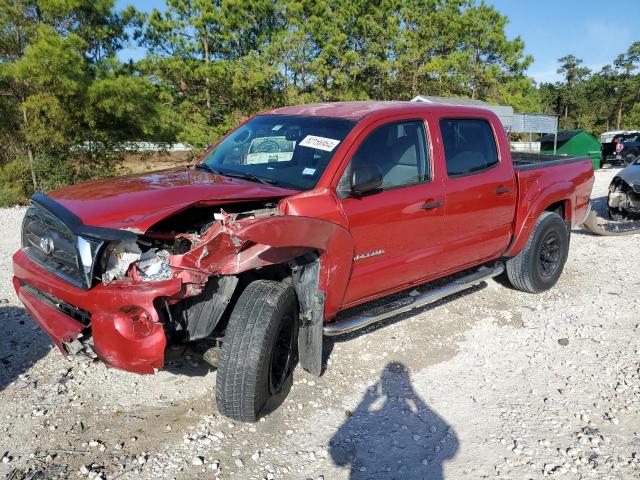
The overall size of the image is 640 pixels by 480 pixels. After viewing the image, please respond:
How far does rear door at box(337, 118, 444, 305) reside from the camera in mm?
3658

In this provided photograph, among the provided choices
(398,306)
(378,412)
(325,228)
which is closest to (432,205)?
(398,306)

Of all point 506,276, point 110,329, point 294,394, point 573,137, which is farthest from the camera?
point 573,137

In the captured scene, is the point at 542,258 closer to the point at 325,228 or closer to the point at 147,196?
the point at 325,228

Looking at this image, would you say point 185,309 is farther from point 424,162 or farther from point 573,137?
point 573,137

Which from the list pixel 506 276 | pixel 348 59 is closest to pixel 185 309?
pixel 506 276

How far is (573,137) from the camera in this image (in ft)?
81.7

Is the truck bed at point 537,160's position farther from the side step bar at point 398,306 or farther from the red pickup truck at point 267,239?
the side step bar at point 398,306

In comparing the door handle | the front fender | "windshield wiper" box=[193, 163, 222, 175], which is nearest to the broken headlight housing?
"windshield wiper" box=[193, 163, 222, 175]

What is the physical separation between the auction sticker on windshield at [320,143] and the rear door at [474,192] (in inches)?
41.1

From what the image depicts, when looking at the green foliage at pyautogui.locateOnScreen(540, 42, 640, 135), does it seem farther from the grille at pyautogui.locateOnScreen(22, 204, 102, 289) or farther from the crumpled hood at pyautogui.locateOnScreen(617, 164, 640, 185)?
the grille at pyautogui.locateOnScreen(22, 204, 102, 289)

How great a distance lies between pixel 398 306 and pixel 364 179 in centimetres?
119

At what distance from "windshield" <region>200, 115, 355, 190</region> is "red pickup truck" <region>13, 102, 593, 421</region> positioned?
0.01m

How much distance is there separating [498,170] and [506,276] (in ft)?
5.60

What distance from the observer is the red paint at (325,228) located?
2.78m
